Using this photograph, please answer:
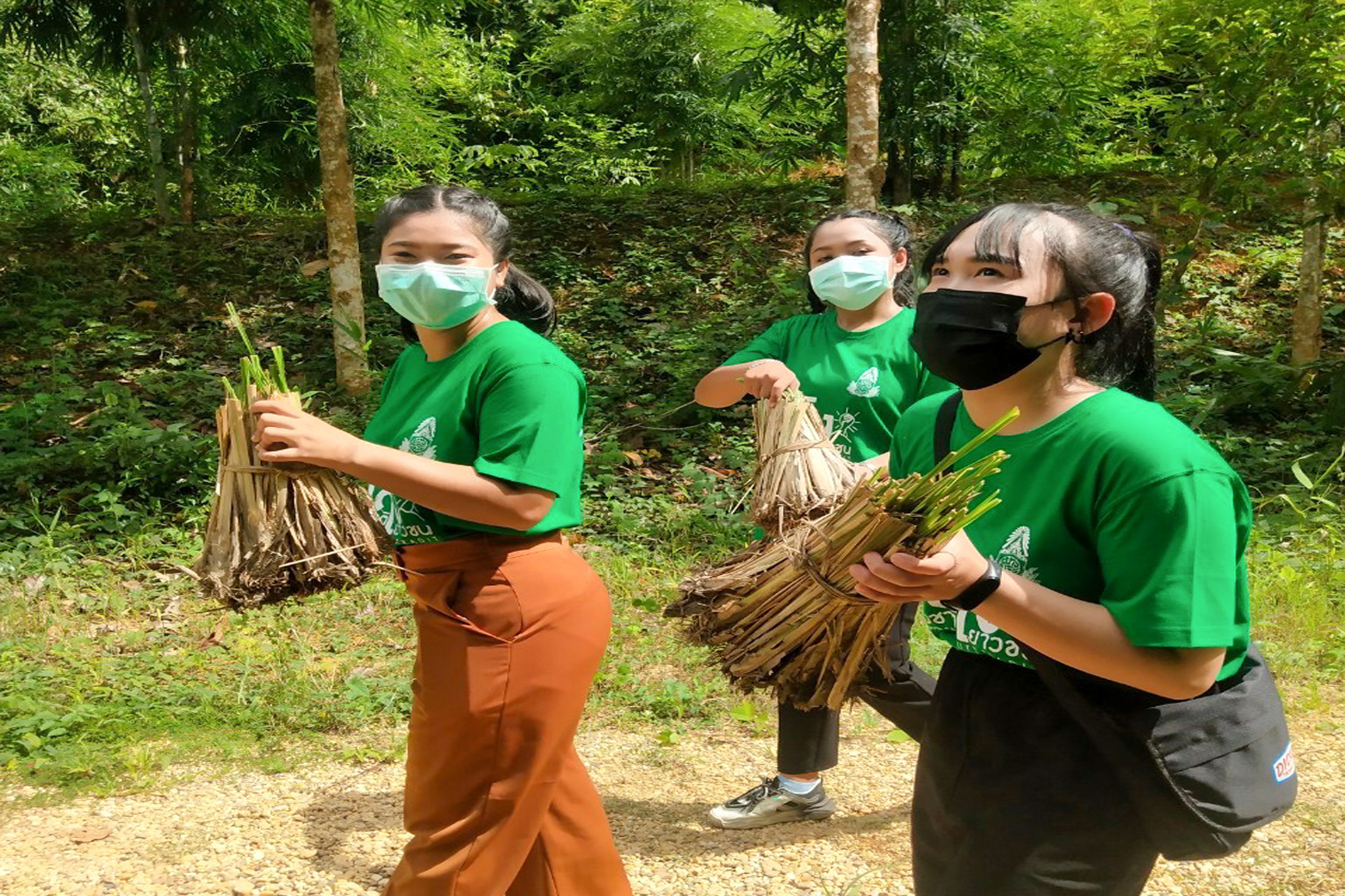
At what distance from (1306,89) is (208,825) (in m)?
7.13

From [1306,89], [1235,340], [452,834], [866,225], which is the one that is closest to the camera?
[452,834]

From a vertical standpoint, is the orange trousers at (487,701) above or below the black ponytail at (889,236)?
below

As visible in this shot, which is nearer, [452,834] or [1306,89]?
[452,834]

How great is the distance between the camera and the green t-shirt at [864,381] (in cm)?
290

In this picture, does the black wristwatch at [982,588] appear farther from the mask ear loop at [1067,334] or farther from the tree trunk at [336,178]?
the tree trunk at [336,178]

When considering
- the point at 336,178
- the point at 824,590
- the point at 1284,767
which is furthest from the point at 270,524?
the point at 336,178

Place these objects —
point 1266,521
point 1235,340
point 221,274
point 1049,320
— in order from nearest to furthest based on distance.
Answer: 1. point 1049,320
2. point 1266,521
3. point 1235,340
4. point 221,274

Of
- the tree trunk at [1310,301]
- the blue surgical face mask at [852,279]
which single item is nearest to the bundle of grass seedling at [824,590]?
the blue surgical face mask at [852,279]

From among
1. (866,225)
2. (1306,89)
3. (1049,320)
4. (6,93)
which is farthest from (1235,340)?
(6,93)

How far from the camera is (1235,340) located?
859cm

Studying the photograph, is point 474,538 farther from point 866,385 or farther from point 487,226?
point 866,385

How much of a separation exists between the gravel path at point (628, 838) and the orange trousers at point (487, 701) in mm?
1117

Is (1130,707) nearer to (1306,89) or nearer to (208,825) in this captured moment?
(208,825)

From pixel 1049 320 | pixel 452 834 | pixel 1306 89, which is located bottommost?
pixel 452 834
